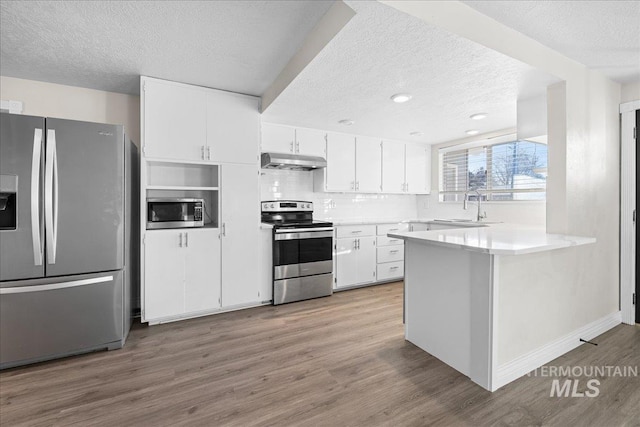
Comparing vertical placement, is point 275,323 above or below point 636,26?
below

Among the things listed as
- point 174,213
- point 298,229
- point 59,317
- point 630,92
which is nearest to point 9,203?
point 59,317

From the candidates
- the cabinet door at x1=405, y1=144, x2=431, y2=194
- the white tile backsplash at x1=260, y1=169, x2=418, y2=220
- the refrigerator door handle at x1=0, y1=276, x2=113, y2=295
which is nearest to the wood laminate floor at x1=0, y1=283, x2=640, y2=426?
the refrigerator door handle at x1=0, y1=276, x2=113, y2=295

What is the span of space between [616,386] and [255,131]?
368cm

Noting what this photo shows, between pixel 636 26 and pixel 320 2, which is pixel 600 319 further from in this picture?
pixel 320 2

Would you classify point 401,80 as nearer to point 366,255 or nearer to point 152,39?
point 152,39

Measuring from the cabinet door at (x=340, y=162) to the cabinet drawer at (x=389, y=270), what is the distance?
1.25 m

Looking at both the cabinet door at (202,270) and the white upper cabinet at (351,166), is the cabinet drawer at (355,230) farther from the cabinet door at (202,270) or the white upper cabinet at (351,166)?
the cabinet door at (202,270)

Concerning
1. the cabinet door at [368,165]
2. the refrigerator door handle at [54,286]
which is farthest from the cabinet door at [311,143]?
the refrigerator door handle at [54,286]

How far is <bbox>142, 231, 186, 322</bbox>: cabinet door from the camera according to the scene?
2.93 meters

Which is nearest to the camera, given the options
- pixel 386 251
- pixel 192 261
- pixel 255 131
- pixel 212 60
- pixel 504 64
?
pixel 504 64

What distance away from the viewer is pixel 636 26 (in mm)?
1951

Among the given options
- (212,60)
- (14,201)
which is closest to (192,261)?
(14,201)

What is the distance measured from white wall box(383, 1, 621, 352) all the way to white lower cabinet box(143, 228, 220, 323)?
270cm

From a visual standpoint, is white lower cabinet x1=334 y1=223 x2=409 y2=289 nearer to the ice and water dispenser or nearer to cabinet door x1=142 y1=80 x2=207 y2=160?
cabinet door x1=142 y1=80 x2=207 y2=160
